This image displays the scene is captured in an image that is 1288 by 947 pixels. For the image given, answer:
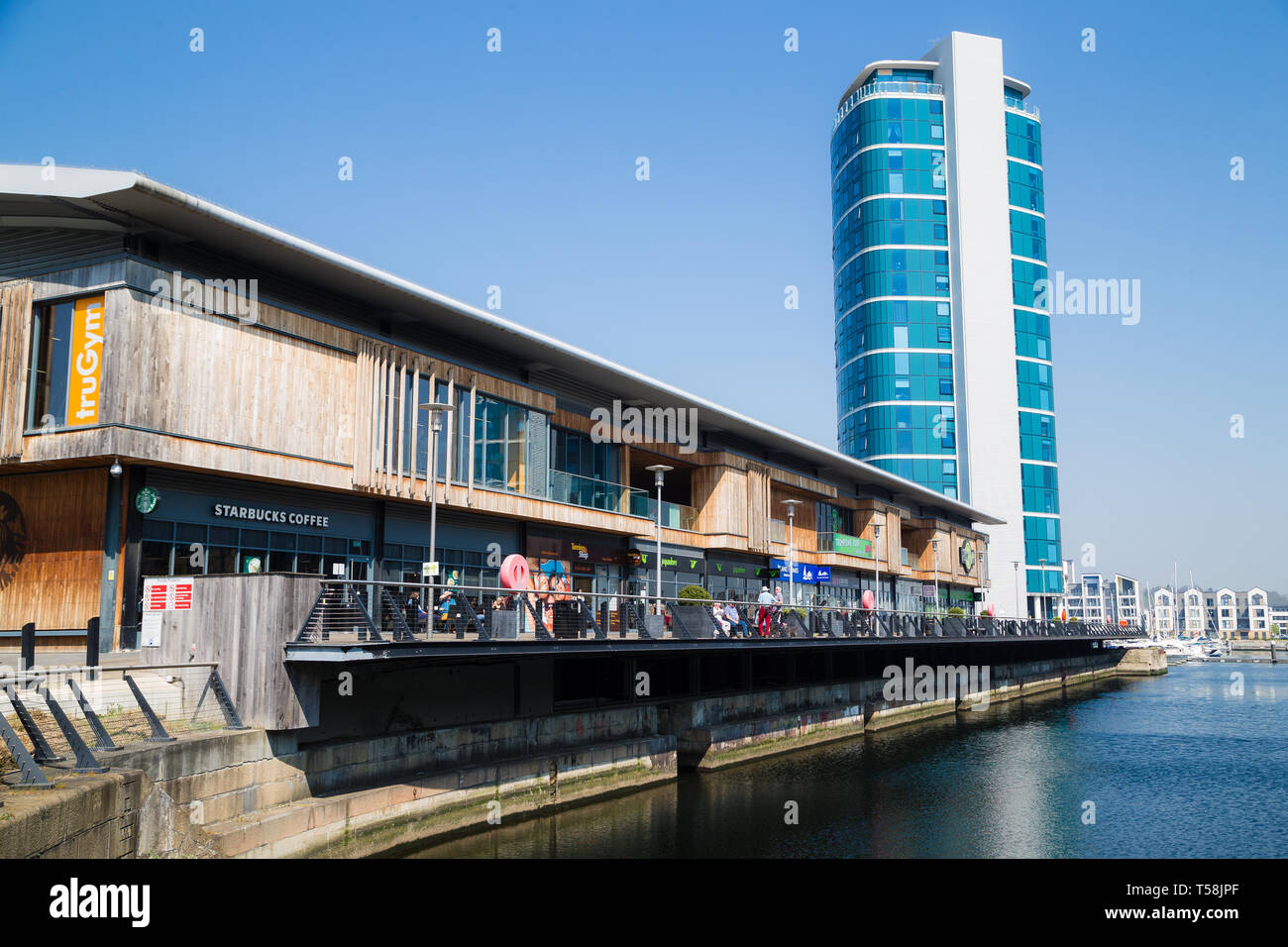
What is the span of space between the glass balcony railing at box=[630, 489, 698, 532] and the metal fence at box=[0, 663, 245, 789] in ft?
72.4

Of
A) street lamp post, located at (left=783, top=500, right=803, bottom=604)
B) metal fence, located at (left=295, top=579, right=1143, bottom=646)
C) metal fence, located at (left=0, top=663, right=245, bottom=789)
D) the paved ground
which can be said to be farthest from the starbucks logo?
street lamp post, located at (left=783, top=500, right=803, bottom=604)

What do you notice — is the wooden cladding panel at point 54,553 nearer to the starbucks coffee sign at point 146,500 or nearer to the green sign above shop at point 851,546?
the starbucks coffee sign at point 146,500

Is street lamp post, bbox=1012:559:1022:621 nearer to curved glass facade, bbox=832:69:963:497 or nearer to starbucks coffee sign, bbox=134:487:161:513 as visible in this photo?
curved glass facade, bbox=832:69:963:497

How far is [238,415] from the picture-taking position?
23.3 metres

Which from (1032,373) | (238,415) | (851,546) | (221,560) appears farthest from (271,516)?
(1032,373)

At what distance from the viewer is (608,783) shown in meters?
26.2

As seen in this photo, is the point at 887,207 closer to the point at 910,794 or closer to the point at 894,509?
the point at 894,509

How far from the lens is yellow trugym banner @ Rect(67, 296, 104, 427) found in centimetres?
2138

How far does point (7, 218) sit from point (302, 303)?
6556mm

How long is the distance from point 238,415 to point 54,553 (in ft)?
16.2

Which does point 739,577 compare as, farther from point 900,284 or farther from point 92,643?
point 900,284

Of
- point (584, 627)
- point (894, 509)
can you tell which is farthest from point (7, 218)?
point (894, 509)

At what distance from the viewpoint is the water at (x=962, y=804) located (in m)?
21.8

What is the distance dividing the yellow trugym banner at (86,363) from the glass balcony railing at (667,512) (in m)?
20.2
